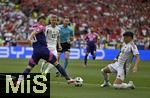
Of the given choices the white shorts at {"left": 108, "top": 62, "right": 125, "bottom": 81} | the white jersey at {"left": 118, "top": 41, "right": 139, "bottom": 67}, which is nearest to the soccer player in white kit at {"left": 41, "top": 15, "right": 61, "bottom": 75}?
the white shorts at {"left": 108, "top": 62, "right": 125, "bottom": 81}

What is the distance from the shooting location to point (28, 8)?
1799 inches

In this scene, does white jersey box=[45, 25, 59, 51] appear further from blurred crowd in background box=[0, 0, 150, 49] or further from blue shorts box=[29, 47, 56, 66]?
blurred crowd in background box=[0, 0, 150, 49]

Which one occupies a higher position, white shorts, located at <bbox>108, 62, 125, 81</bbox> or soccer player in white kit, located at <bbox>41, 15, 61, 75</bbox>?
soccer player in white kit, located at <bbox>41, 15, 61, 75</bbox>

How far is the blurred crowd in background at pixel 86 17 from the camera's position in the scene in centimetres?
4278

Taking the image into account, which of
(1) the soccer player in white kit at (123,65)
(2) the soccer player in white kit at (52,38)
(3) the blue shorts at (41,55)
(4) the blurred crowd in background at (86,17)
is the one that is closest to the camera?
(3) the blue shorts at (41,55)

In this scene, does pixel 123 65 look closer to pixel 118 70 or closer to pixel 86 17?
pixel 118 70

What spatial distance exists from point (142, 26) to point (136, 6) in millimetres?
1816

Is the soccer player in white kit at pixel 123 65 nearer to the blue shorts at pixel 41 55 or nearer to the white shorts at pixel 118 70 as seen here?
the white shorts at pixel 118 70

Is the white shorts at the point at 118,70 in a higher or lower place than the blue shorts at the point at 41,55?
lower

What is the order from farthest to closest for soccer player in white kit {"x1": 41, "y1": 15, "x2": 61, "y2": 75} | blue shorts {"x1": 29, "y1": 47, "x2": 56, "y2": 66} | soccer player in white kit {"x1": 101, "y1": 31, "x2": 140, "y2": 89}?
soccer player in white kit {"x1": 41, "y1": 15, "x2": 61, "y2": 75} → soccer player in white kit {"x1": 101, "y1": 31, "x2": 140, "y2": 89} → blue shorts {"x1": 29, "y1": 47, "x2": 56, "y2": 66}

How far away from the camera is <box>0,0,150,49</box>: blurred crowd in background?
140 ft

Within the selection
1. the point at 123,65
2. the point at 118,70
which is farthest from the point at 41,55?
the point at 123,65

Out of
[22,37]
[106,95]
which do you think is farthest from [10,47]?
[106,95]

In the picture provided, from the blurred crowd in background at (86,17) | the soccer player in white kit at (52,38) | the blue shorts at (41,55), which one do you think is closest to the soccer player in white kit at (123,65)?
the blue shorts at (41,55)
